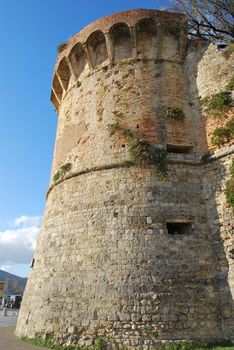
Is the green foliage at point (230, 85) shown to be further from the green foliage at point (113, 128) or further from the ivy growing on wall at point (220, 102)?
the green foliage at point (113, 128)

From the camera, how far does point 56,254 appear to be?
8.88m

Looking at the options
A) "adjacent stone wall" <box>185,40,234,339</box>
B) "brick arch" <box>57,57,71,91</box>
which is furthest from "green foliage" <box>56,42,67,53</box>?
"adjacent stone wall" <box>185,40,234,339</box>

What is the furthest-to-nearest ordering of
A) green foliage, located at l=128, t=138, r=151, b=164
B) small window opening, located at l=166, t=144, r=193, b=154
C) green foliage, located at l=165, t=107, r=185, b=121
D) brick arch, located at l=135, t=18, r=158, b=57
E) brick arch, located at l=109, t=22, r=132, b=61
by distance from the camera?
A: 1. brick arch, located at l=109, t=22, r=132, b=61
2. brick arch, located at l=135, t=18, r=158, b=57
3. green foliage, located at l=165, t=107, r=185, b=121
4. small window opening, located at l=166, t=144, r=193, b=154
5. green foliage, located at l=128, t=138, r=151, b=164

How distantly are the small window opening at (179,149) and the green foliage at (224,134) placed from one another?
31.6 inches

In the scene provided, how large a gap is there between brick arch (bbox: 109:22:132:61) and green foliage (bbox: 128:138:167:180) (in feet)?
12.4

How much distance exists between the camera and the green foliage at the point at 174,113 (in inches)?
384

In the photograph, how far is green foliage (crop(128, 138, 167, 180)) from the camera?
8977 millimetres

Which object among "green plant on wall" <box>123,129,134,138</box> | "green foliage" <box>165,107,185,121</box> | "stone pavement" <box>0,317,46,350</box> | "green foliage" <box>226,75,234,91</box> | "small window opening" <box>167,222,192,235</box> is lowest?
"stone pavement" <box>0,317,46,350</box>

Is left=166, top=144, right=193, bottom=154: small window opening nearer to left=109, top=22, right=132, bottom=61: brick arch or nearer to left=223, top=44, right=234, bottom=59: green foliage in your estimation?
left=223, top=44, right=234, bottom=59: green foliage

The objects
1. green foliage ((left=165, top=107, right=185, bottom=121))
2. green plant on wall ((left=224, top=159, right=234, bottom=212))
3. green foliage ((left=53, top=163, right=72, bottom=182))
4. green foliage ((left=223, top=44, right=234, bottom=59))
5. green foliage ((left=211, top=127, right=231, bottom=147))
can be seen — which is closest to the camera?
green plant on wall ((left=224, top=159, right=234, bottom=212))

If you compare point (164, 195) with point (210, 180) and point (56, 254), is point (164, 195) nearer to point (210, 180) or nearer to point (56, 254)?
point (210, 180)

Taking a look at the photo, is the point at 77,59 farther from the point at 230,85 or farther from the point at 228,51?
the point at 230,85

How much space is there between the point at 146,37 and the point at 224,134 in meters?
4.70

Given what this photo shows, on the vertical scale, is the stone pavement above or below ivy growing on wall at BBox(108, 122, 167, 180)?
below
